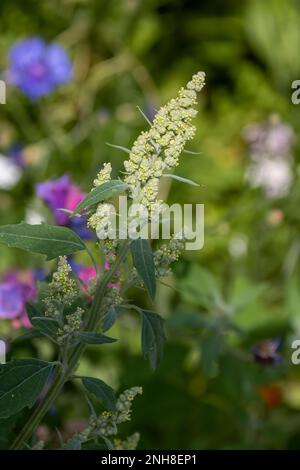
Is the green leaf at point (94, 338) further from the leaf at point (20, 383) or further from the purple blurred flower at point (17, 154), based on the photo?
the purple blurred flower at point (17, 154)

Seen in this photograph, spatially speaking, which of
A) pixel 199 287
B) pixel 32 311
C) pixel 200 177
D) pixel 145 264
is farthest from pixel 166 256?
pixel 200 177

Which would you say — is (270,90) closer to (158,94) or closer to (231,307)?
(158,94)

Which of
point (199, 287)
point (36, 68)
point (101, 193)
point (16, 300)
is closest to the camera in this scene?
point (101, 193)

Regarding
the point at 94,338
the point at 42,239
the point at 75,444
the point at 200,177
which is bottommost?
the point at 75,444

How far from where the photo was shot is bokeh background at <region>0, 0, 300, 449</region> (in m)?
1.65

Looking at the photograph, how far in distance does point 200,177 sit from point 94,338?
170cm

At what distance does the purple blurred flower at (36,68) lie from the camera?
7.63 feet

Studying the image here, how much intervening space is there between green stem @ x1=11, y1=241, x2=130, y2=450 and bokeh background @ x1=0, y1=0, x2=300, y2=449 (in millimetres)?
329

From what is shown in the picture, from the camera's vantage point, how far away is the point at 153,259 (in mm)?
918

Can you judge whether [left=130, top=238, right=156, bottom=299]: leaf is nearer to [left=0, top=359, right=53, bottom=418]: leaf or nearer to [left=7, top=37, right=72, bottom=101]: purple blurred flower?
[left=0, top=359, right=53, bottom=418]: leaf

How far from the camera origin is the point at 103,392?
94 cm

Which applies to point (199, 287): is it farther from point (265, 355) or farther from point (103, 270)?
point (103, 270)

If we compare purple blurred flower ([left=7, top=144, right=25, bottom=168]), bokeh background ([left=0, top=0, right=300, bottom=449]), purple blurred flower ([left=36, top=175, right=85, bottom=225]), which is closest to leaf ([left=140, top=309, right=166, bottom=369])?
bokeh background ([left=0, top=0, right=300, bottom=449])
